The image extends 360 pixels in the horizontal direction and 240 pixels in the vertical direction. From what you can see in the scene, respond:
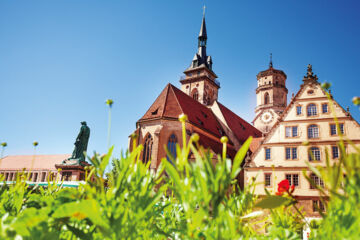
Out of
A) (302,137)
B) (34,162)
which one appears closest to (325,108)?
(302,137)

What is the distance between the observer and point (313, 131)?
53.8ft

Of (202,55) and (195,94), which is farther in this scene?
(202,55)

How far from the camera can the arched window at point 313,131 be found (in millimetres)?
16266

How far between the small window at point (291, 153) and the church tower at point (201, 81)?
85.6 feet

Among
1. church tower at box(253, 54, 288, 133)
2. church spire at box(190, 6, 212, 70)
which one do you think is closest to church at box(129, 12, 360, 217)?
church tower at box(253, 54, 288, 133)

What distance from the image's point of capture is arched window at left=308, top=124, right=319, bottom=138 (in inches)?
640

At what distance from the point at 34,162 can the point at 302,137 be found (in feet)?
153

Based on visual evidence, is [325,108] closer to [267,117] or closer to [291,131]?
[291,131]

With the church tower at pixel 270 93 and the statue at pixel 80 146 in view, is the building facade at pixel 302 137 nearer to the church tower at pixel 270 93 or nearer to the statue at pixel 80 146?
the statue at pixel 80 146

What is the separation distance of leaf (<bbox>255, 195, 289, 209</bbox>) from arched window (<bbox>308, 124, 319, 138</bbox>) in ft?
56.2

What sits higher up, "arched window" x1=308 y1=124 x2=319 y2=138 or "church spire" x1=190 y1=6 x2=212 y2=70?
"church spire" x1=190 y1=6 x2=212 y2=70

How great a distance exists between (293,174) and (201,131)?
11346 millimetres

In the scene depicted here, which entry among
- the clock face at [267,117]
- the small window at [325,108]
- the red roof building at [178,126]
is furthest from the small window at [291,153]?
the clock face at [267,117]

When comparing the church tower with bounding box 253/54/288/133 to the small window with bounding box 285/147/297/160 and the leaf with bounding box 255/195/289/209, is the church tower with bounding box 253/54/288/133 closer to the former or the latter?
the small window with bounding box 285/147/297/160
